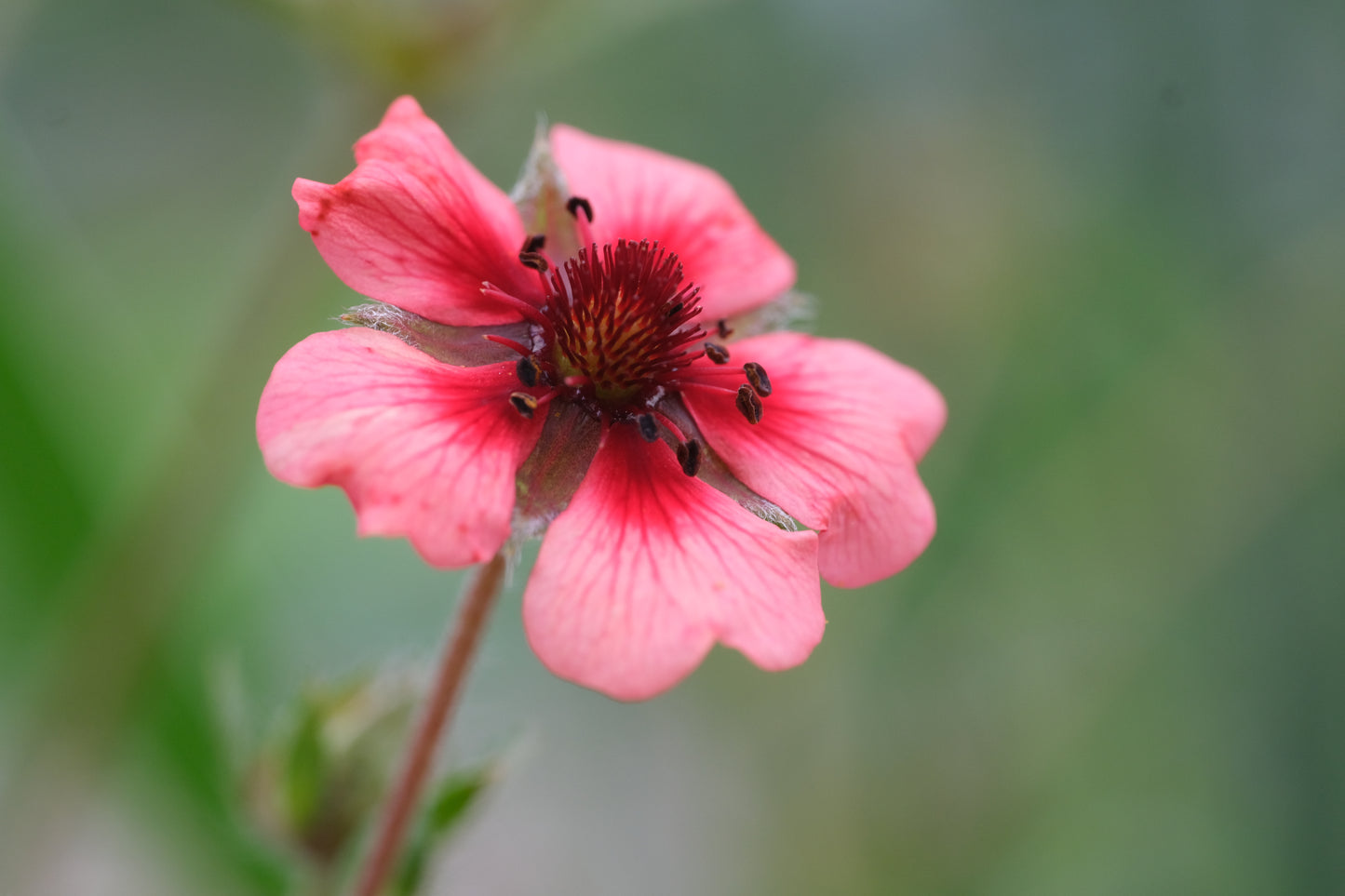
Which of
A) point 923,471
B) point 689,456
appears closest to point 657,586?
point 689,456

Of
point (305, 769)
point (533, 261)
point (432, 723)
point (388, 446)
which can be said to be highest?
point (533, 261)

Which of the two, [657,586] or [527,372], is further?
[527,372]

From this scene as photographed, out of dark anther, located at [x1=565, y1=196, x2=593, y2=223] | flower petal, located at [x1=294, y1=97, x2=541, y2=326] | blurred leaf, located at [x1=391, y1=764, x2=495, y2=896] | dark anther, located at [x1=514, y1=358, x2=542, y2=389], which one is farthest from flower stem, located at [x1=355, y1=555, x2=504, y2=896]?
dark anther, located at [x1=565, y1=196, x2=593, y2=223]

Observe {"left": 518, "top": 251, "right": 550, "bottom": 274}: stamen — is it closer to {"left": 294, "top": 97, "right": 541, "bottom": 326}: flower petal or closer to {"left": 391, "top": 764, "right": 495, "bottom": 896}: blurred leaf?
{"left": 294, "top": 97, "right": 541, "bottom": 326}: flower petal

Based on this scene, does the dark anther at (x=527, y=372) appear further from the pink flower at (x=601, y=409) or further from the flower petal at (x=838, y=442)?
the flower petal at (x=838, y=442)

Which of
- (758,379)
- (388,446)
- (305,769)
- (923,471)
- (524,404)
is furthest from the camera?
(923,471)

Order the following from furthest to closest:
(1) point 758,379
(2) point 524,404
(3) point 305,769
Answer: (3) point 305,769 → (1) point 758,379 → (2) point 524,404

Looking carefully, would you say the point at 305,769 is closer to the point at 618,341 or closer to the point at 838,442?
the point at 618,341
